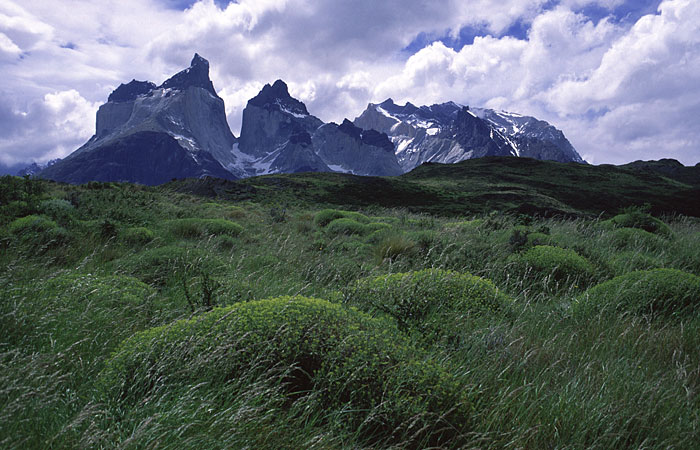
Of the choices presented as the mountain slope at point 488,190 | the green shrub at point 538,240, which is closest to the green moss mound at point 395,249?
the green shrub at point 538,240

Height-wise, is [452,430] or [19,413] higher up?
[19,413]

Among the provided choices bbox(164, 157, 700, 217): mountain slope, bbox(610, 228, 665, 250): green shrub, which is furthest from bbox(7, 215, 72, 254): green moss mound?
bbox(164, 157, 700, 217): mountain slope

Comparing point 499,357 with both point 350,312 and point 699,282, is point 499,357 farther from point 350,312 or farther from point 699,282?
point 699,282

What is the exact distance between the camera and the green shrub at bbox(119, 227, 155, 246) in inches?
263

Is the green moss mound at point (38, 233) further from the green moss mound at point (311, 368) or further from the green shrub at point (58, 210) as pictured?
the green moss mound at point (311, 368)

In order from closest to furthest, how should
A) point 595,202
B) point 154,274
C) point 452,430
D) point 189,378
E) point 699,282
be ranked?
point 452,430 → point 189,378 → point 699,282 → point 154,274 → point 595,202

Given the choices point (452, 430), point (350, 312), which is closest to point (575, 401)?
point (452, 430)

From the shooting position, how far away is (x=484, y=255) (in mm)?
6324

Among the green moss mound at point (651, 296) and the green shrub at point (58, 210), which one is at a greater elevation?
the green shrub at point (58, 210)

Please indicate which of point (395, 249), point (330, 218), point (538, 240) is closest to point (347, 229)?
point (330, 218)

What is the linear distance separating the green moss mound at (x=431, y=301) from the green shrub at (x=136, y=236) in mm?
4914

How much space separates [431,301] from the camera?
3537 millimetres

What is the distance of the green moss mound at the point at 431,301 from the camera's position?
3.09 m

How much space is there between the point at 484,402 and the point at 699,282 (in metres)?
3.59
